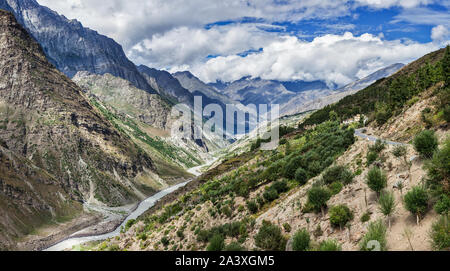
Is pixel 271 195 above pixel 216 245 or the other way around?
above

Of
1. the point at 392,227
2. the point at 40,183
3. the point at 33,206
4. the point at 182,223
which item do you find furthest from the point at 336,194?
the point at 40,183

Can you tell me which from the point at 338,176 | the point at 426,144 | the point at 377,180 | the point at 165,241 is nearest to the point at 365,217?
the point at 377,180

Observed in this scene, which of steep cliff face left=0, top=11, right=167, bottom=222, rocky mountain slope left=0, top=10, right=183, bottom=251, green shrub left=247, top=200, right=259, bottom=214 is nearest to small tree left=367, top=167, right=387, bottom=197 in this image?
green shrub left=247, top=200, right=259, bottom=214

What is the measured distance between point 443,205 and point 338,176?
1175 cm

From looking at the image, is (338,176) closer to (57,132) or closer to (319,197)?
(319,197)

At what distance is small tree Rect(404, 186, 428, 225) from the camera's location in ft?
48.2

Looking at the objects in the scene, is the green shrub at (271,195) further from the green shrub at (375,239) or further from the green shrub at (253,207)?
the green shrub at (375,239)

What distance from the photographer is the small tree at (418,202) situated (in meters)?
14.7

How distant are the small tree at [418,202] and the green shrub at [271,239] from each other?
9378mm

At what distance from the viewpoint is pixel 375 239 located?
1427 cm

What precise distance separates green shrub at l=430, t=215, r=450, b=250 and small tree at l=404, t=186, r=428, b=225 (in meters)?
1.63

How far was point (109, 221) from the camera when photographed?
122 metres
